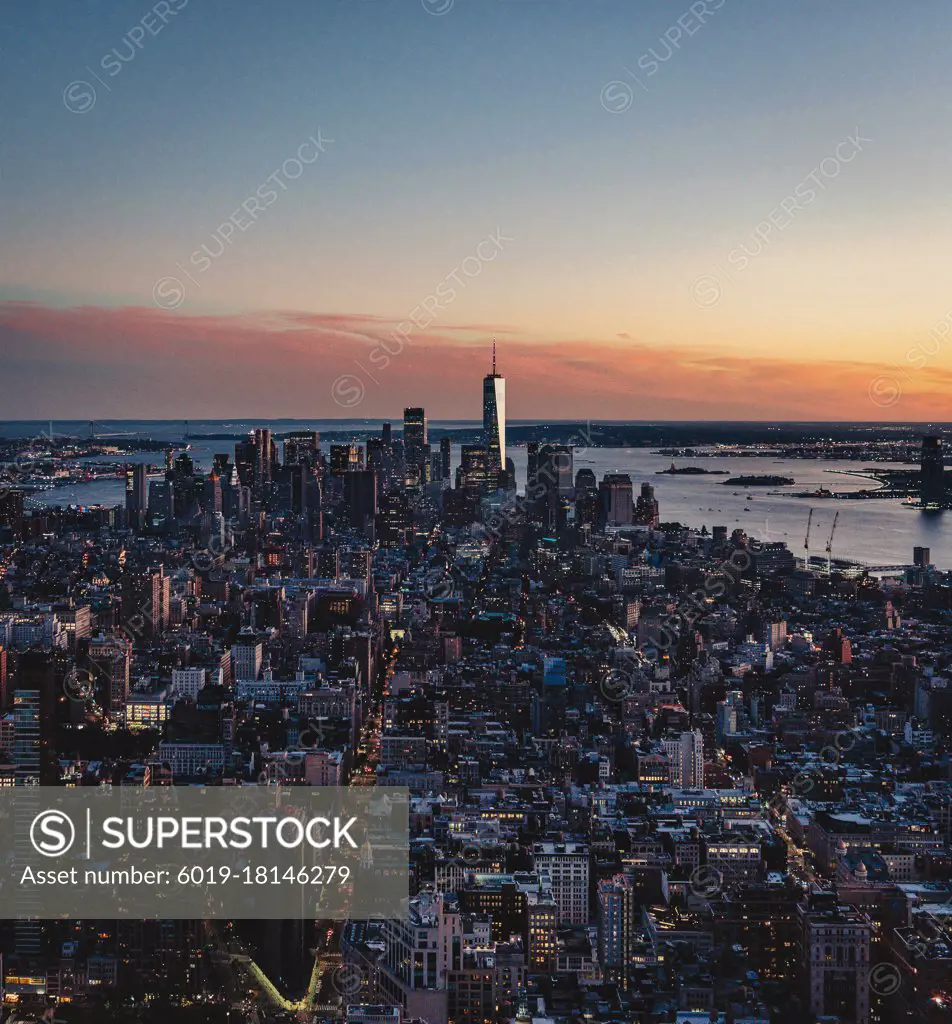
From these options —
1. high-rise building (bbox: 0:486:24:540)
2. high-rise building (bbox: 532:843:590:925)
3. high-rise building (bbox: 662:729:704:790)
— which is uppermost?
high-rise building (bbox: 0:486:24:540)

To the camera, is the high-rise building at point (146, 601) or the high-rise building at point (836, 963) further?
the high-rise building at point (146, 601)

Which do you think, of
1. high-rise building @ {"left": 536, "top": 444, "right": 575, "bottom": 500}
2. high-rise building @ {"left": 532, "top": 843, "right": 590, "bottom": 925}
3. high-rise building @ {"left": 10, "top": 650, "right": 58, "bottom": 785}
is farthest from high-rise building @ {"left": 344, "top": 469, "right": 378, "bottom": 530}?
high-rise building @ {"left": 532, "top": 843, "right": 590, "bottom": 925}

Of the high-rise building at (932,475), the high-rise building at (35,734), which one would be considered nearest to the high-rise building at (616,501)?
the high-rise building at (932,475)

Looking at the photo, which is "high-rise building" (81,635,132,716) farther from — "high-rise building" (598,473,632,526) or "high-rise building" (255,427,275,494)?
"high-rise building" (255,427,275,494)

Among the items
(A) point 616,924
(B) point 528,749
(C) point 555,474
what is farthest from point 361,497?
(A) point 616,924

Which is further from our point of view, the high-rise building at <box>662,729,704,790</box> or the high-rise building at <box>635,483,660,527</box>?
the high-rise building at <box>635,483,660,527</box>

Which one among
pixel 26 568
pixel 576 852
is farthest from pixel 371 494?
pixel 576 852

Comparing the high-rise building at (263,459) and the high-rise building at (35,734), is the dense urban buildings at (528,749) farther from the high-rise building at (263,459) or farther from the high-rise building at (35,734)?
the high-rise building at (263,459)
